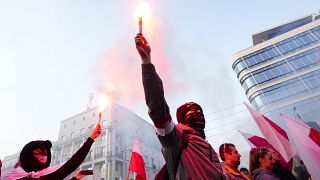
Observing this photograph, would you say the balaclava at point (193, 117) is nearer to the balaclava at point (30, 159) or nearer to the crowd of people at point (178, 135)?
the crowd of people at point (178, 135)

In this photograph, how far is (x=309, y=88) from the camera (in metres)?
29.5

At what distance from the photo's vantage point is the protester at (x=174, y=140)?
5.04 feet

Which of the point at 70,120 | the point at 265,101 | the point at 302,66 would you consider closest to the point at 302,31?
the point at 302,66

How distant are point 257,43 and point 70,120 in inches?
1466

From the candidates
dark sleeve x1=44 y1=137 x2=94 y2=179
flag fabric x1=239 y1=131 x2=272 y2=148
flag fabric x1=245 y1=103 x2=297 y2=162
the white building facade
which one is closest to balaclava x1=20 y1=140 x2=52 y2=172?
dark sleeve x1=44 y1=137 x2=94 y2=179

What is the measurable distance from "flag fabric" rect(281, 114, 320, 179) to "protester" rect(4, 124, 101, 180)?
4073 millimetres

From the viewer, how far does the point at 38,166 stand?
8.49 ft

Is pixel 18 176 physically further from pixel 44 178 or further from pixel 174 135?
pixel 174 135

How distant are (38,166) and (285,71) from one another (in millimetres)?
35055

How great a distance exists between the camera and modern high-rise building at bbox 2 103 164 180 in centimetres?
3884

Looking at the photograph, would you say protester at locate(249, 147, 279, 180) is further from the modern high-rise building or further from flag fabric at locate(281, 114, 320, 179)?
the modern high-rise building

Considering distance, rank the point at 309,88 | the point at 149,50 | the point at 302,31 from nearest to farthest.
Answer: the point at 149,50 < the point at 309,88 < the point at 302,31

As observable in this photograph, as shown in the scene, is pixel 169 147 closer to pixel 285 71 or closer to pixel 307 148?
pixel 307 148

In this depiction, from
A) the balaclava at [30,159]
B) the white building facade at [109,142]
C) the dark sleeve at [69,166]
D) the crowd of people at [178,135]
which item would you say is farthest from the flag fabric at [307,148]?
the white building facade at [109,142]
